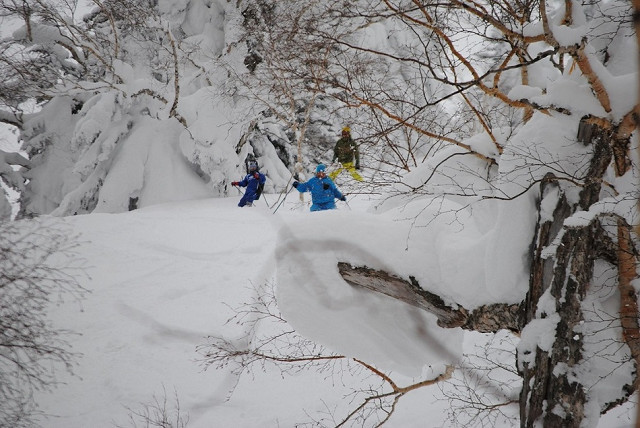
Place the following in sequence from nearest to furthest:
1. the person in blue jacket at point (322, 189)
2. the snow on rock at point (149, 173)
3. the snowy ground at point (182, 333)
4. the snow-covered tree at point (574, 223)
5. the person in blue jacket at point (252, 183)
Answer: the snow-covered tree at point (574, 223), the snowy ground at point (182, 333), the person in blue jacket at point (322, 189), the person in blue jacket at point (252, 183), the snow on rock at point (149, 173)

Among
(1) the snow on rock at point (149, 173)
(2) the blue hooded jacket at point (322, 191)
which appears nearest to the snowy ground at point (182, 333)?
(2) the blue hooded jacket at point (322, 191)

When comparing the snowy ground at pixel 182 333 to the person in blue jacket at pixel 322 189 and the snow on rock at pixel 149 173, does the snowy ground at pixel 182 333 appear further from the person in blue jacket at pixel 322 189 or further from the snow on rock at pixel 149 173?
the snow on rock at pixel 149 173

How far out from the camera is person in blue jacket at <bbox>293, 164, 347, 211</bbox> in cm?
718

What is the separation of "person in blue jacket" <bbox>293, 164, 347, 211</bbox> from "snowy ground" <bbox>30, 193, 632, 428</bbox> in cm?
112

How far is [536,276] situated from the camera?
250 cm

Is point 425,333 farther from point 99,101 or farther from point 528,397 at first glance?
point 99,101

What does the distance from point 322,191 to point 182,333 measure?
12.0 ft

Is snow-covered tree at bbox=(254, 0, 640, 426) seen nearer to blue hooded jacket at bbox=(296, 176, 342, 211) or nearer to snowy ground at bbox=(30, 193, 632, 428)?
snowy ground at bbox=(30, 193, 632, 428)

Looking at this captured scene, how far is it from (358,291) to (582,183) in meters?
1.99

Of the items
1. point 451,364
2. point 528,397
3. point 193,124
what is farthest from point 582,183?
point 193,124

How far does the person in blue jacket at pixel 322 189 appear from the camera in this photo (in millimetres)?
7180

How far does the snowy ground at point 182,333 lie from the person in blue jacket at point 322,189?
112 cm

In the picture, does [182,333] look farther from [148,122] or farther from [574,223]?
[148,122]

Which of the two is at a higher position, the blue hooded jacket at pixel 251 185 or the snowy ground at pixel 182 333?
the blue hooded jacket at pixel 251 185
